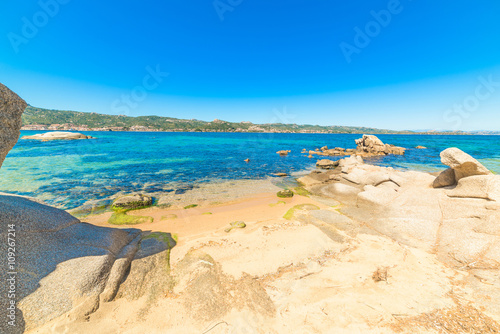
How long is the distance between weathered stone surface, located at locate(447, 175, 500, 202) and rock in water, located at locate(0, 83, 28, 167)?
19360 mm

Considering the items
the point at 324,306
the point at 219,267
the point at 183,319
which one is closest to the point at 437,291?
the point at 324,306

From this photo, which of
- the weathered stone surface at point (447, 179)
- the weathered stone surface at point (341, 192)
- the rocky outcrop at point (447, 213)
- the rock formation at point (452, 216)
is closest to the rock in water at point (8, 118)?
the rock formation at point (452, 216)

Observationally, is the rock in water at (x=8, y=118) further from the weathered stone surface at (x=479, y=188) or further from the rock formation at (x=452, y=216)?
the weathered stone surface at (x=479, y=188)

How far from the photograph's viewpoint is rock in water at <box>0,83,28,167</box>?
210 inches

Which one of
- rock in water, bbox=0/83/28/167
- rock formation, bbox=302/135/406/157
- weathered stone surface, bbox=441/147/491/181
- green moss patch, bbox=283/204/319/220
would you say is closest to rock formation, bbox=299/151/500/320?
weathered stone surface, bbox=441/147/491/181

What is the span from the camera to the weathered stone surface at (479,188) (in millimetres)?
8602

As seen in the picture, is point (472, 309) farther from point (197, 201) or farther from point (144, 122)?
point (144, 122)

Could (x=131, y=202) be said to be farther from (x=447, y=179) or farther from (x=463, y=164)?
(x=447, y=179)

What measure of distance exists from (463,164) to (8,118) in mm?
20118

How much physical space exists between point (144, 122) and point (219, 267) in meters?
230

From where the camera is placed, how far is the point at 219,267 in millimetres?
6316

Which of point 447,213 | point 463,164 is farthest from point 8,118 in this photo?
point 463,164

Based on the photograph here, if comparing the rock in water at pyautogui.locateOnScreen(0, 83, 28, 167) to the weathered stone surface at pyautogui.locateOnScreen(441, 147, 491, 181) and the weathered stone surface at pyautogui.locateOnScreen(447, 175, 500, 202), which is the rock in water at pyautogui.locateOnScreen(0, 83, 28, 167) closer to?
the weathered stone surface at pyautogui.locateOnScreen(441, 147, 491, 181)

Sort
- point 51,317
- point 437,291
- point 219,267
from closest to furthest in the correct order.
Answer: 1. point 51,317
2. point 437,291
3. point 219,267
